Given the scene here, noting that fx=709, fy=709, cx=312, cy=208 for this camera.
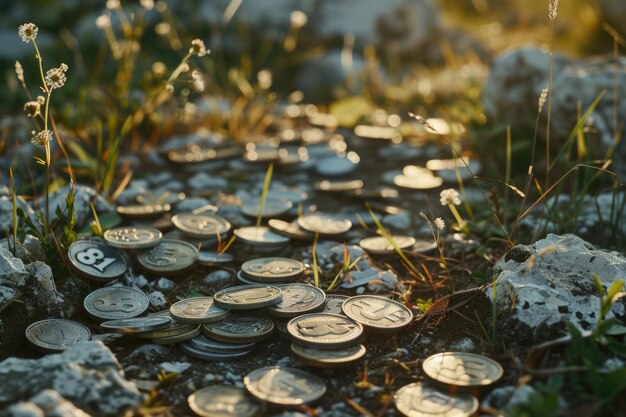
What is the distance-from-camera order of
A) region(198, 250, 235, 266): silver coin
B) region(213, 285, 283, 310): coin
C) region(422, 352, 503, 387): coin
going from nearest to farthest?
region(422, 352, 503, 387): coin → region(213, 285, 283, 310): coin → region(198, 250, 235, 266): silver coin

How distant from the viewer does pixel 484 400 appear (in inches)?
98.2

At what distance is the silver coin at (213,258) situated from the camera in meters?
3.64

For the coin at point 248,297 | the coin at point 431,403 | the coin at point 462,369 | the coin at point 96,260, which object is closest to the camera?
the coin at point 431,403

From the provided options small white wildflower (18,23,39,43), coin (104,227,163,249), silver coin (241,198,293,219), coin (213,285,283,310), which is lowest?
silver coin (241,198,293,219)

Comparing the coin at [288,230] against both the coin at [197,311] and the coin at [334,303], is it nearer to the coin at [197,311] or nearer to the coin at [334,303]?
the coin at [334,303]

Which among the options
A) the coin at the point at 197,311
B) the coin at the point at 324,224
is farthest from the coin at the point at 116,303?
the coin at the point at 324,224

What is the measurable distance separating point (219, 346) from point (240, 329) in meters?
0.11

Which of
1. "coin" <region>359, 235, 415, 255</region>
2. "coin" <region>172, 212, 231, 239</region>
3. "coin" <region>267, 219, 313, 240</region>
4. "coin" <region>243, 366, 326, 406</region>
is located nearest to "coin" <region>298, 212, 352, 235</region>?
"coin" <region>267, 219, 313, 240</region>

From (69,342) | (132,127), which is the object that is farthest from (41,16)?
(69,342)

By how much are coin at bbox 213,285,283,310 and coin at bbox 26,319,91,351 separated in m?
0.57

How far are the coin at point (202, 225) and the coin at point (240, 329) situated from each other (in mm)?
854

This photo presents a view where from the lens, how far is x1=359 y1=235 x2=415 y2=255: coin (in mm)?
3797

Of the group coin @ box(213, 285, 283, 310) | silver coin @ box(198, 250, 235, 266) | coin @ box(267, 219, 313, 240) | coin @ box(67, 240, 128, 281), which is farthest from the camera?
coin @ box(267, 219, 313, 240)

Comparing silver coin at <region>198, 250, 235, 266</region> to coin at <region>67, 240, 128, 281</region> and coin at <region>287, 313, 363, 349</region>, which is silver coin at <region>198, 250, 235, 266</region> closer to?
coin at <region>67, 240, 128, 281</region>
